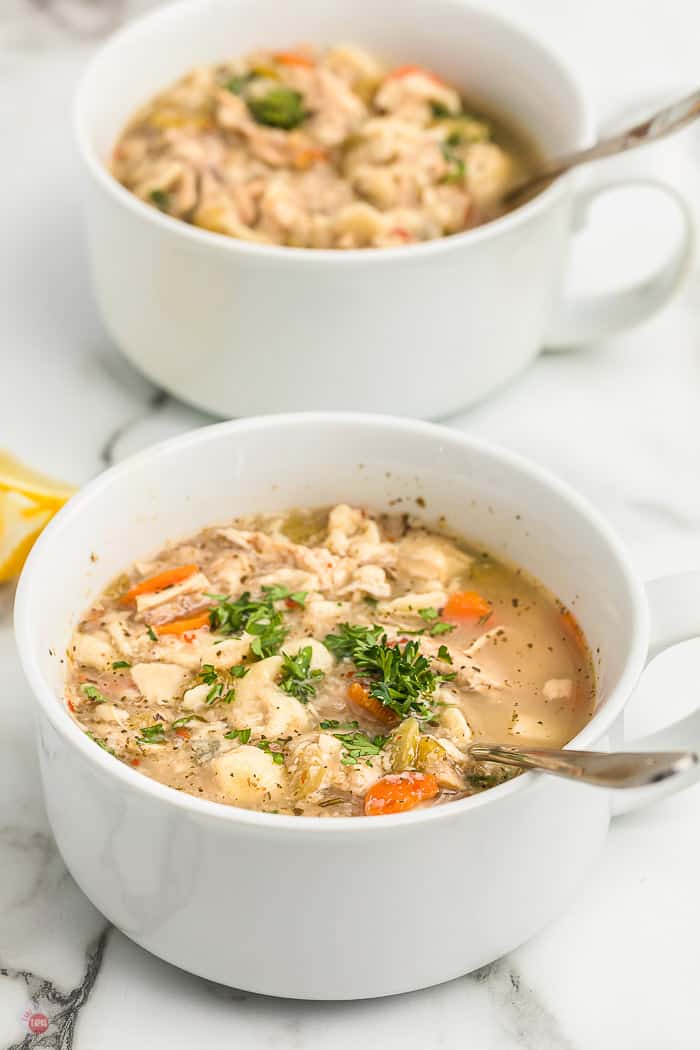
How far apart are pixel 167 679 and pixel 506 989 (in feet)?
1.84

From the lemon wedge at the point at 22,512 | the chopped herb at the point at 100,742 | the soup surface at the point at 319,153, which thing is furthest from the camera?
the soup surface at the point at 319,153

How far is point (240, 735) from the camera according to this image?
6.59 ft

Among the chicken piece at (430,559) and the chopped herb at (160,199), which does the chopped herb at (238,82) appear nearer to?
the chopped herb at (160,199)

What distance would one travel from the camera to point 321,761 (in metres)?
1.95

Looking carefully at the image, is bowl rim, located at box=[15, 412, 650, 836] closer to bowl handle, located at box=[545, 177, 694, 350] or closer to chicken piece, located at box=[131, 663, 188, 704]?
chicken piece, located at box=[131, 663, 188, 704]

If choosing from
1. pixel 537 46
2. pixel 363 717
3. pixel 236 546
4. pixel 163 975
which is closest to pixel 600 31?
pixel 537 46

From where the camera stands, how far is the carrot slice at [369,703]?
2.05m

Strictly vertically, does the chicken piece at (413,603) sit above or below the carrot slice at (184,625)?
above

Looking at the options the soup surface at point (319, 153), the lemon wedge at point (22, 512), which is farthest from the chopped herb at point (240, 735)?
the soup surface at point (319, 153)

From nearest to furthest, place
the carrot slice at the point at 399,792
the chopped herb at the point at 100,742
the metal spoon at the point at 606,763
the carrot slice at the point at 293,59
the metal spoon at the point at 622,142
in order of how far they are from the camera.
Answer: the metal spoon at the point at 606,763 < the carrot slice at the point at 399,792 < the chopped herb at the point at 100,742 < the metal spoon at the point at 622,142 < the carrot slice at the point at 293,59

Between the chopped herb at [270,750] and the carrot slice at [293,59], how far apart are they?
5.90ft

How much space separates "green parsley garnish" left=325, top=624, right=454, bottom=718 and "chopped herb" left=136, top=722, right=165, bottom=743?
0.25m

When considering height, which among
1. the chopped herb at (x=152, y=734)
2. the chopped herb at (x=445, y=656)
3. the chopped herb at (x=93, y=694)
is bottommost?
the chopped herb at (x=93, y=694)

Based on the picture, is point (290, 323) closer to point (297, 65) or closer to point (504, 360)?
point (504, 360)
